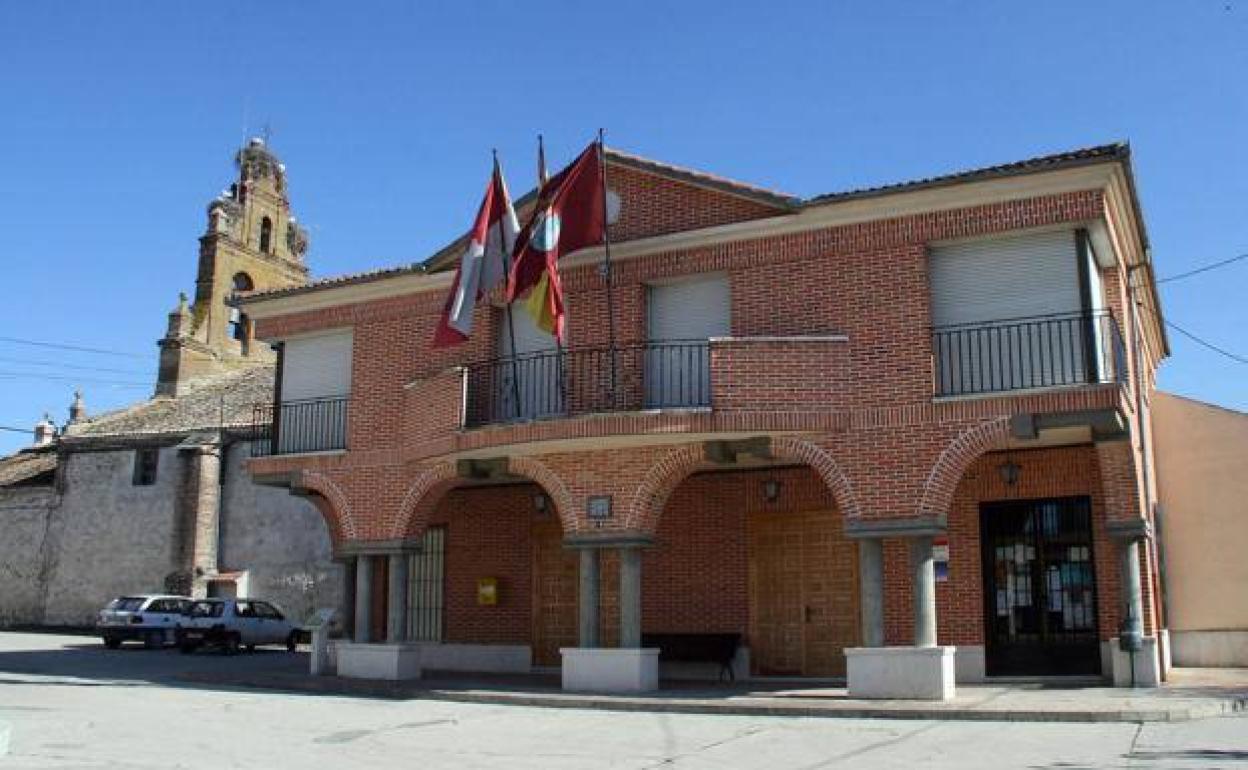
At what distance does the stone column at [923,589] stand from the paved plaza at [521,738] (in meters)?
1.88

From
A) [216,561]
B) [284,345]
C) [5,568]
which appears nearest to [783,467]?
[284,345]

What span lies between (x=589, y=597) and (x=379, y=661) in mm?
4075

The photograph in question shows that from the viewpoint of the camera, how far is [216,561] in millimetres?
36250

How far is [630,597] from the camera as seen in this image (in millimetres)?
17188

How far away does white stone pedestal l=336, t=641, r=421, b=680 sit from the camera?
754 inches

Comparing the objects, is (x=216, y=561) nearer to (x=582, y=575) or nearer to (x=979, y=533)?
(x=582, y=575)

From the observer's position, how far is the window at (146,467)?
37.6 m

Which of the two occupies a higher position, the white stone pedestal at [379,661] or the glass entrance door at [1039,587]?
the glass entrance door at [1039,587]

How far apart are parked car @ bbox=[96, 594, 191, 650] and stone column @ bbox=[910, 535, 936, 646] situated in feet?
67.4

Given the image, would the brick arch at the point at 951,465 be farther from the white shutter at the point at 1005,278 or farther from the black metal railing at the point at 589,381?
the black metal railing at the point at 589,381

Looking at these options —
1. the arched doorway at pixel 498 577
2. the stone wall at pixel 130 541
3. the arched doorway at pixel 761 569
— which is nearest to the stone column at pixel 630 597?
the arched doorway at pixel 761 569

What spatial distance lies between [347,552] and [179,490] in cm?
1869

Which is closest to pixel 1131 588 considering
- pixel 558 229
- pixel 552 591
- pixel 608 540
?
pixel 608 540

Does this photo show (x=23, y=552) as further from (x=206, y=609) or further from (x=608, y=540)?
(x=608, y=540)
